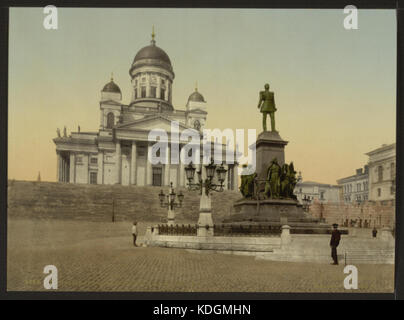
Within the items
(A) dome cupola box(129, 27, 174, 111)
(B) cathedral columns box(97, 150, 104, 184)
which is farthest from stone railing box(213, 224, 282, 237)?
(A) dome cupola box(129, 27, 174, 111)

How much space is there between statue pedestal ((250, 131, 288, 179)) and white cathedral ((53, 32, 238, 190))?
23.5m

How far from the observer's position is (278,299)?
10164 mm

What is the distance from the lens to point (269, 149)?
17547 millimetres

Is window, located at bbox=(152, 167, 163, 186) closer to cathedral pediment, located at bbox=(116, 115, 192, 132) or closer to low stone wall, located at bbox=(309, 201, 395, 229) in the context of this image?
cathedral pediment, located at bbox=(116, 115, 192, 132)

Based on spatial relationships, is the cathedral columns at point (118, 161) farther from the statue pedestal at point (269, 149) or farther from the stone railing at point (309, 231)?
the stone railing at point (309, 231)

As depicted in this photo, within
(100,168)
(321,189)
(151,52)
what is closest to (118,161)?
(100,168)

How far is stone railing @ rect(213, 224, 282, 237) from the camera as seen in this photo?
1474 centimetres

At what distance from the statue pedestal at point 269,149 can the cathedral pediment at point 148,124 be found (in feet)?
90.3

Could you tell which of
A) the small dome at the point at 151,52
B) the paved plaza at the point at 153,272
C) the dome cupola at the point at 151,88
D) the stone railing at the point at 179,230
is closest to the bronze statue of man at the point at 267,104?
the small dome at the point at 151,52

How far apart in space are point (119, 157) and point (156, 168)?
14.2 ft

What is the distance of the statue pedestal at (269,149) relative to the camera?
1745cm

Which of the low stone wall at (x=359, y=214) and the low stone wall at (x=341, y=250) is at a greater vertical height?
the low stone wall at (x=359, y=214)
